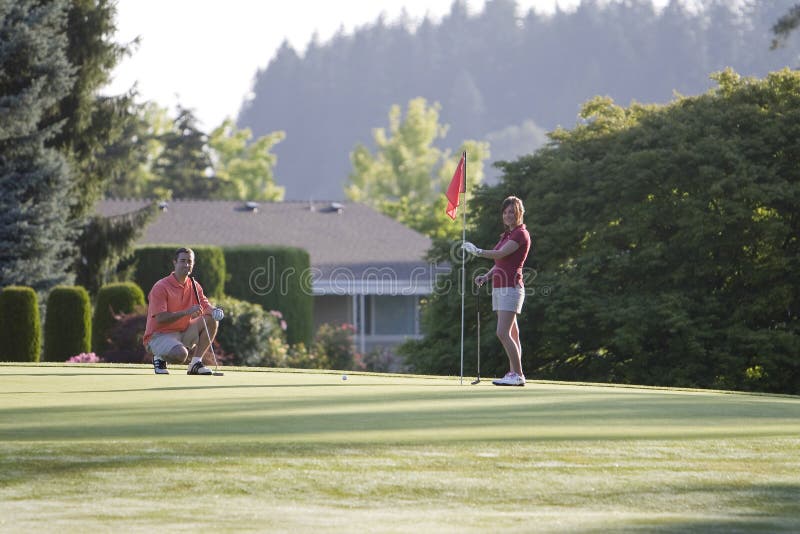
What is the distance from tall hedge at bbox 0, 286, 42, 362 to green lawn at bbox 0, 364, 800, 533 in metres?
16.1

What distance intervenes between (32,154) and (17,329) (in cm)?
727

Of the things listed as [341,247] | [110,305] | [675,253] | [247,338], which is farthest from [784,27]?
[341,247]

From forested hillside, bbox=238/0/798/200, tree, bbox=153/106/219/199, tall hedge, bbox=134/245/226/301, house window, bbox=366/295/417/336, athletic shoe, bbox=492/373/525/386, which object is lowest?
athletic shoe, bbox=492/373/525/386

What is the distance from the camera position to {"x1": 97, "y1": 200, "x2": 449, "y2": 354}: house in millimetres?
47216

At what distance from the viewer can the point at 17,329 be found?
91.4ft

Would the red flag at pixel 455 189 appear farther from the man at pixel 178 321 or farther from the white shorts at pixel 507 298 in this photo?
the man at pixel 178 321

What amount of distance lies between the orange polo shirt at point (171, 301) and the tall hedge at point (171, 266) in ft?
72.3

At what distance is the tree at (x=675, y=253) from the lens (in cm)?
2464

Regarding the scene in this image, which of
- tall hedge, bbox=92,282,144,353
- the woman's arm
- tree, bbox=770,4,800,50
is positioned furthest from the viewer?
tree, bbox=770,4,800,50

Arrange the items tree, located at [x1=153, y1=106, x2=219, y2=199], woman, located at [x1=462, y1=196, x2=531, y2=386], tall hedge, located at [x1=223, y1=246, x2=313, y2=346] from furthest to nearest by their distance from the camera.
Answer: tree, located at [x1=153, y1=106, x2=219, y2=199]
tall hedge, located at [x1=223, y1=246, x2=313, y2=346]
woman, located at [x1=462, y1=196, x2=531, y2=386]

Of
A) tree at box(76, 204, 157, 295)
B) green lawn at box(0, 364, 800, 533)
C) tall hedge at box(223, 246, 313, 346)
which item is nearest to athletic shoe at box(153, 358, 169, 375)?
green lawn at box(0, 364, 800, 533)

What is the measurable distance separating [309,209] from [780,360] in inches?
1216

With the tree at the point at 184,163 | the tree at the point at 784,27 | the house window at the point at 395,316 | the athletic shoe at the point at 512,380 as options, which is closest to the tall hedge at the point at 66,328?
the athletic shoe at the point at 512,380

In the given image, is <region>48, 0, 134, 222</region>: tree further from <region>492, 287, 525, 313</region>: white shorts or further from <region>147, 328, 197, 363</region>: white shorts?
<region>492, 287, 525, 313</region>: white shorts
